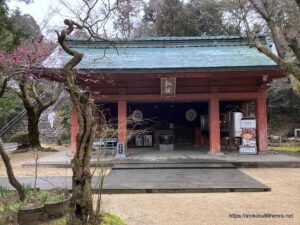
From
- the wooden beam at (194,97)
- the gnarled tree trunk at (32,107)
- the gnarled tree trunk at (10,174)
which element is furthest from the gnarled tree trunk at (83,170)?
the gnarled tree trunk at (32,107)

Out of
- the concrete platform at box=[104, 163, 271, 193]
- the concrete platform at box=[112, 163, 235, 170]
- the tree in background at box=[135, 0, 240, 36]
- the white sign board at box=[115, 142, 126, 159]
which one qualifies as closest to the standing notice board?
the concrete platform at box=[112, 163, 235, 170]

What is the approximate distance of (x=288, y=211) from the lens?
18.2 ft

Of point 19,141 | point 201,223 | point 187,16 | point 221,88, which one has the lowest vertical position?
point 201,223

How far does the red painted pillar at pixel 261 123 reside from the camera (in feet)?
41.2

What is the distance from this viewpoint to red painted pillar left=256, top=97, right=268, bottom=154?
41.2ft

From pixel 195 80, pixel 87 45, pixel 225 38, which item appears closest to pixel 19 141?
pixel 87 45

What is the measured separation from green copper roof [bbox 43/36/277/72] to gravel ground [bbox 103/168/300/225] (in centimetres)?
531

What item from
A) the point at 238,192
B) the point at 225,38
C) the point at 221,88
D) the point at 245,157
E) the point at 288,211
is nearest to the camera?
the point at 288,211

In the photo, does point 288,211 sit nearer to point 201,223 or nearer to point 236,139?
point 201,223

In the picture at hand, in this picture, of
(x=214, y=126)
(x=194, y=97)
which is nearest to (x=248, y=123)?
(x=214, y=126)

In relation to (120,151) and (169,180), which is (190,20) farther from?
(169,180)

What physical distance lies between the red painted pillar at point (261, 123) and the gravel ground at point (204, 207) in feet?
16.6

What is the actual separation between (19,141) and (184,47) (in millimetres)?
9275

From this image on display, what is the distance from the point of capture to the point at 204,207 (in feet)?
19.3
